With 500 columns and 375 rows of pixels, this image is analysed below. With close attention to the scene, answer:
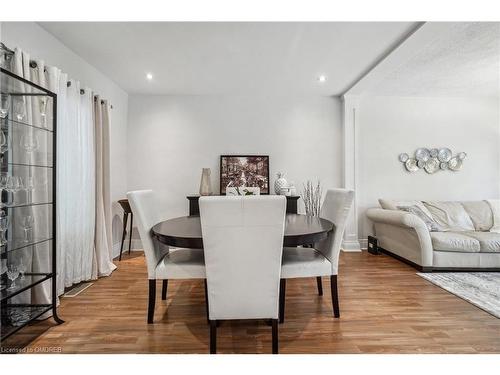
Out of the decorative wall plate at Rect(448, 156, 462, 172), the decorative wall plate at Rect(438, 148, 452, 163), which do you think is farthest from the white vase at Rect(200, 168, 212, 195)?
the decorative wall plate at Rect(448, 156, 462, 172)

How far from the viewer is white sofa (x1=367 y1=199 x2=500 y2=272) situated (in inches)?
130

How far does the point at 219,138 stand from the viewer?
179 inches

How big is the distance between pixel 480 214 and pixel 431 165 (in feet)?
3.16

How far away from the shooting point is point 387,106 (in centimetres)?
462

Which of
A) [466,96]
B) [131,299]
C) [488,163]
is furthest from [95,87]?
[488,163]

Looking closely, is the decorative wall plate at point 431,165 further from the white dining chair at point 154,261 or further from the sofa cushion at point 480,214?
the white dining chair at point 154,261

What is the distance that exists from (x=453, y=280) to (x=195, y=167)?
142 inches

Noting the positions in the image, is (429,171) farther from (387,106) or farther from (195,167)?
(195,167)

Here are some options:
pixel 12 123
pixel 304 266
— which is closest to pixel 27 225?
pixel 12 123

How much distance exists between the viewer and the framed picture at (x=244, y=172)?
14.7 feet

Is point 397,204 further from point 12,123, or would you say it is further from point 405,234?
point 12,123

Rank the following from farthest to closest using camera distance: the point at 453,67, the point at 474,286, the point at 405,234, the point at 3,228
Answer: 1. the point at 405,234
2. the point at 453,67
3. the point at 474,286
4. the point at 3,228

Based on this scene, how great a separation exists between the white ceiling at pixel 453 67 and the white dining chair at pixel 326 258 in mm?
1736

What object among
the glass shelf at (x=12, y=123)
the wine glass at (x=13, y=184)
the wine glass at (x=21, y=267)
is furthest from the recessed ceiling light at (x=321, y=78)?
the wine glass at (x=21, y=267)
